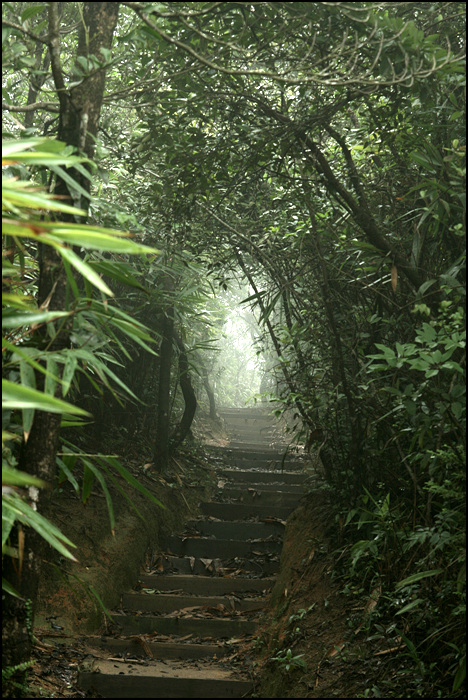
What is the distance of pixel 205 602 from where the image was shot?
3.96 meters

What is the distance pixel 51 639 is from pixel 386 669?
1647 millimetres

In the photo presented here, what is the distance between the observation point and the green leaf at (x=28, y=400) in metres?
1.24

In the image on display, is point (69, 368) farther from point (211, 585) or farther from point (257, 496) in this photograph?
point (257, 496)

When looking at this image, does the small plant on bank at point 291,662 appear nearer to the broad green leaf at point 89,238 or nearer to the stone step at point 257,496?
the broad green leaf at point 89,238

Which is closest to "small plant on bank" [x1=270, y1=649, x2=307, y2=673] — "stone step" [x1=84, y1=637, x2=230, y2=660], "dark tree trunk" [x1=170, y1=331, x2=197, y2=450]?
"stone step" [x1=84, y1=637, x2=230, y2=660]

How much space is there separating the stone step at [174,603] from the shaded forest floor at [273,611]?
111 mm

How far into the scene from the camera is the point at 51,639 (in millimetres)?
3035

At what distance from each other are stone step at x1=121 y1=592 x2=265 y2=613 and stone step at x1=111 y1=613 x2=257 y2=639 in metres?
0.27

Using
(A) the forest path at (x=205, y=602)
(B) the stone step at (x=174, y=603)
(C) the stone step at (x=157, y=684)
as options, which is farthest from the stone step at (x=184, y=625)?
(C) the stone step at (x=157, y=684)

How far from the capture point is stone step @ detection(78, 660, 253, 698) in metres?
2.73

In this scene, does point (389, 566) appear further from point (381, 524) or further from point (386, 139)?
point (386, 139)

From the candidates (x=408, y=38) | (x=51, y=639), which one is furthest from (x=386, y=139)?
(x=51, y=639)

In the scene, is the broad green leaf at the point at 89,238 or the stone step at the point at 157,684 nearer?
the broad green leaf at the point at 89,238

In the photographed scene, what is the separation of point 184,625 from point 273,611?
1.73ft
